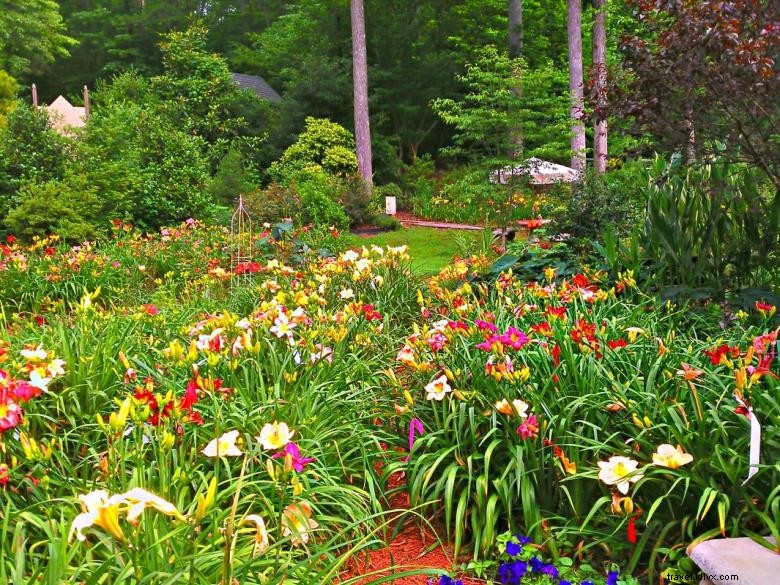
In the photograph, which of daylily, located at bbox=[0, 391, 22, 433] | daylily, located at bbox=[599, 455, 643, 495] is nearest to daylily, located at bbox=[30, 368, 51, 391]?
daylily, located at bbox=[0, 391, 22, 433]

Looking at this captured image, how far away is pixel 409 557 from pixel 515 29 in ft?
56.9

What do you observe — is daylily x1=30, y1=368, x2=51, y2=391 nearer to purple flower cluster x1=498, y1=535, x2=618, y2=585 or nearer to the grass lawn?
purple flower cluster x1=498, y1=535, x2=618, y2=585

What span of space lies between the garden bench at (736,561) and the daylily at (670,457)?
0.23 m

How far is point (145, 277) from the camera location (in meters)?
7.48

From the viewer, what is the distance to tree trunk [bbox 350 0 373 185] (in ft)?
51.3

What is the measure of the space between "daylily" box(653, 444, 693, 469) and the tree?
2.68 metres

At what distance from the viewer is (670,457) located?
2.07m

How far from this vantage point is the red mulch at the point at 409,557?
232 cm

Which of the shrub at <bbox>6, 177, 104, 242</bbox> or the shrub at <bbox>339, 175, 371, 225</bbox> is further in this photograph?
the shrub at <bbox>339, 175, 371, 225</bbox>

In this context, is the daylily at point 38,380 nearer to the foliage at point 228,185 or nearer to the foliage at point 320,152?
the foliage at point 228,185

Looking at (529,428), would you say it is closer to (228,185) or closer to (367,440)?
(367,440)

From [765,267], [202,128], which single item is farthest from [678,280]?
[202,128]

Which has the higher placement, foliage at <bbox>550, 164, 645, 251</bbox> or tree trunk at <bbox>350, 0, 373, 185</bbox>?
tree trunk at <bbox>350, 0, 373, 185</bbox>

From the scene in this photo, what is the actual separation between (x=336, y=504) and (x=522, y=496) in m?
0.63
